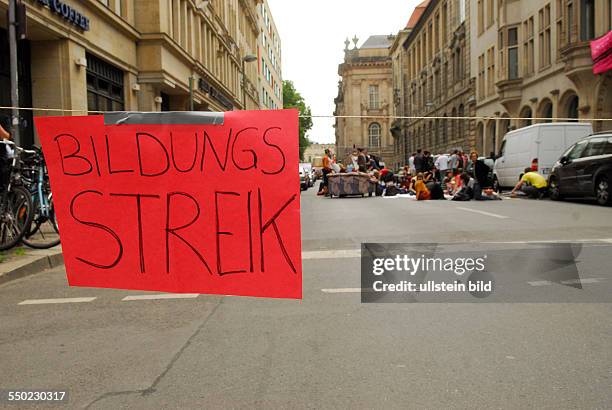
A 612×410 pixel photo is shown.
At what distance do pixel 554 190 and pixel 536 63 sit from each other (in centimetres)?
1595

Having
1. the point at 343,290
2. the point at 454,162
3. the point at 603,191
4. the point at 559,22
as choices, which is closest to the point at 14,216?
the point at 343,290

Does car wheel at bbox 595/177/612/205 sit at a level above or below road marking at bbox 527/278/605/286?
above

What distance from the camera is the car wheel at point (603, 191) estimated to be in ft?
48.2

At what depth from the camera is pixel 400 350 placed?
12.6ft

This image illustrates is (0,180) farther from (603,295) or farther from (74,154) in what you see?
(603,295)

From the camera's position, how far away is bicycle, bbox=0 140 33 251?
7715mm

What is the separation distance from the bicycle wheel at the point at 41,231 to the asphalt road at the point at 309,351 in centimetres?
214

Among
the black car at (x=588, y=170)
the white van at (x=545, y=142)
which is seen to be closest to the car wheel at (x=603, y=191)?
the black car at (x=588, y=170)

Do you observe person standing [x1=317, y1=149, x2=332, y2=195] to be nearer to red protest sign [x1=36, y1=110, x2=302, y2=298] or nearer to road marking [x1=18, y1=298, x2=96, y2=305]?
road marking [x1=18, y1=298, x2=96, y2=305]

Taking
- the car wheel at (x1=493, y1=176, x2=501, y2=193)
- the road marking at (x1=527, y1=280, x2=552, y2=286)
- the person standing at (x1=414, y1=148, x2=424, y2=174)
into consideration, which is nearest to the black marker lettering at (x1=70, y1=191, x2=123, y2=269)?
the road marking at (x1=527, y1=280, x2=552, y2=286)

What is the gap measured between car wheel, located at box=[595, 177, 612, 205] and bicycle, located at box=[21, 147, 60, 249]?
39.3 feet

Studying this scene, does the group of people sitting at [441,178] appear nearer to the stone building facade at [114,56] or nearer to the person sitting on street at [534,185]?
the person sitting on street at [534,185]

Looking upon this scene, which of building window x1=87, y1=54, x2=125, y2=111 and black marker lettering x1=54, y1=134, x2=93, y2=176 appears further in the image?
building window x1=87, y1=54, x2=125, y2=111

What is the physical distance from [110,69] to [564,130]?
576 inches
